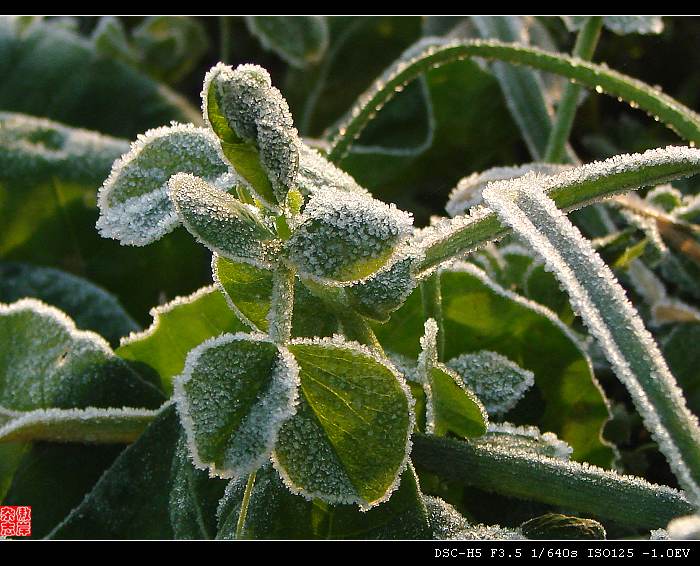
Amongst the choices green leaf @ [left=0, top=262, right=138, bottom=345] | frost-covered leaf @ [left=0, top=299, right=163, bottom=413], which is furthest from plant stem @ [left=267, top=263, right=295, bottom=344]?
green leaf @ [left=0, top=262, right=138, bottom=345]

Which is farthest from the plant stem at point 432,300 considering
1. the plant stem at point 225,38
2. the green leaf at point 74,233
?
the plant stem at point 225,38

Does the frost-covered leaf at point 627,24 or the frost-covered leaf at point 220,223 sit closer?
the frost-covered leaf at point 220,223

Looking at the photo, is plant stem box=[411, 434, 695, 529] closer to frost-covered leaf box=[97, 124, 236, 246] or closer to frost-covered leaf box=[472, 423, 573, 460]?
frost-covered leaf box=[472, 423, 573, 460]

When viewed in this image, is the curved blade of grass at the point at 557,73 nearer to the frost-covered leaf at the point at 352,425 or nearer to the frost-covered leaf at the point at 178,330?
the frost-covered leaf at the point at 178,330

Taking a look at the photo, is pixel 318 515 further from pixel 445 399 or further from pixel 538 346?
pixel 538 346

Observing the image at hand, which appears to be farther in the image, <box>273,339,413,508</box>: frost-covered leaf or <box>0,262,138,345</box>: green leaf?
<box>0,262,138,345</box>: green leaf

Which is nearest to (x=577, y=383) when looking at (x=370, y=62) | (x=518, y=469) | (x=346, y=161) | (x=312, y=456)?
(x=518, y=469)

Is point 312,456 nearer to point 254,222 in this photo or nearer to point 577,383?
point 254,222

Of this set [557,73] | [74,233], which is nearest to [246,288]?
[557,73]
